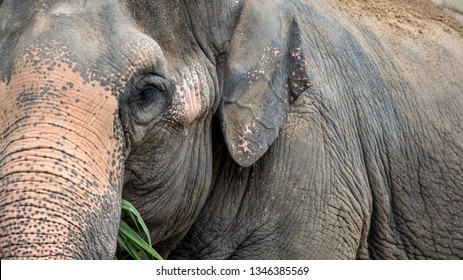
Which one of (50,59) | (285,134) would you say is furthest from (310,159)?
(50,59)

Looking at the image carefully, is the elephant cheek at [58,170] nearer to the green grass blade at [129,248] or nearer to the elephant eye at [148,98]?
the elephant eye at [148,98]

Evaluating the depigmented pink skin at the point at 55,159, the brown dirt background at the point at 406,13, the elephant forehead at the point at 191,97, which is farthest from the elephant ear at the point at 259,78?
the brown dirt background at the point at 406,13

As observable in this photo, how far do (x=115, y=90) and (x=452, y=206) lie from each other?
7.38 feet

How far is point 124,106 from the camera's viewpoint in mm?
3842

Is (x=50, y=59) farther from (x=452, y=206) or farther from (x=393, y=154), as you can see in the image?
(x=452, y=206)

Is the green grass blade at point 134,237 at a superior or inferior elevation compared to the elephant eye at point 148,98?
inferior

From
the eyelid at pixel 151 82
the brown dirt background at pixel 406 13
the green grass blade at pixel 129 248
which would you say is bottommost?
the green grass blade at pixel 129 248

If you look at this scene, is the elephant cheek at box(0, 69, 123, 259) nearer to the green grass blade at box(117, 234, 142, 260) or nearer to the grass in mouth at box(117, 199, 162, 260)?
the grass in mouth at box(117, 199, 162, 260)

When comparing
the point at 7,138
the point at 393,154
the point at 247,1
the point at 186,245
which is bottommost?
the point at 186,245

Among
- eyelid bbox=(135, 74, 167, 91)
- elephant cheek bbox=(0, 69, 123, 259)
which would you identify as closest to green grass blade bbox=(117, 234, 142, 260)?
elephant cheek bbox=(0, 69, 123, 259)

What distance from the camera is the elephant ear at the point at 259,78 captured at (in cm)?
432

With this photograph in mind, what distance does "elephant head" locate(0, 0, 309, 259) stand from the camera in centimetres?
350

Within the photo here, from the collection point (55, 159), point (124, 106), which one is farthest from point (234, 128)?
point (55, 159)

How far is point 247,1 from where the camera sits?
433 cm
